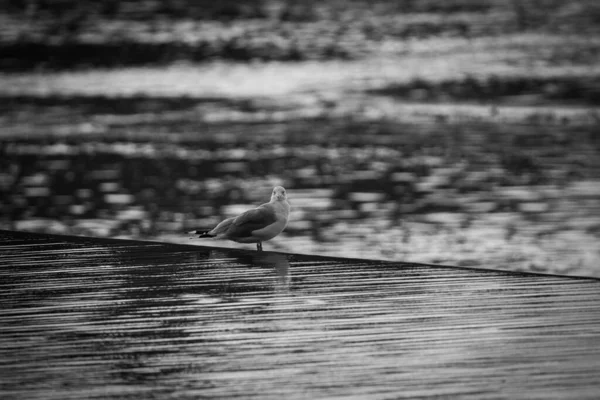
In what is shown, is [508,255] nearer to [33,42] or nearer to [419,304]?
[419,304]

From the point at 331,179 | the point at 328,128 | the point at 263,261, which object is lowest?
the point at 328,128

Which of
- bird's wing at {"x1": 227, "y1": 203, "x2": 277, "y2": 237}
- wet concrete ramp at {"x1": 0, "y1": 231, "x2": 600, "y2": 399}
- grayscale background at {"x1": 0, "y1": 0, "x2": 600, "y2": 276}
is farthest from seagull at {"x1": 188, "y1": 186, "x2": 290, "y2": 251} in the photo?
grayscale background at {"x1": 0, "y1": 0, "x2": 600, "y2": 276}

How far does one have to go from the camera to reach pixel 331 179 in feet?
53.8

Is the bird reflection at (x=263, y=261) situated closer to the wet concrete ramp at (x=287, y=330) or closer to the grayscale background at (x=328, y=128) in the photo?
the wet concrete ramp at (x=287, y=330)

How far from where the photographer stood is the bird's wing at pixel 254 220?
7547 millimetres

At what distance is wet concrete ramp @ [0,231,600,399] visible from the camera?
187 inches

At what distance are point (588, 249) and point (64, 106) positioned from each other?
1688 cm

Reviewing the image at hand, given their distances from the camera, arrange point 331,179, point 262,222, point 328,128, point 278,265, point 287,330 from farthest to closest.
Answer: point 328,128
point 331,179
point 262,222
point 278,265
point 287,330

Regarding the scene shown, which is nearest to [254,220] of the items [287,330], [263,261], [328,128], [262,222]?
[262,222]

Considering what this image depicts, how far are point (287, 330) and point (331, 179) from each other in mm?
10906

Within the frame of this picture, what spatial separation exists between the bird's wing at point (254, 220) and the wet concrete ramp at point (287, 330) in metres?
0.24

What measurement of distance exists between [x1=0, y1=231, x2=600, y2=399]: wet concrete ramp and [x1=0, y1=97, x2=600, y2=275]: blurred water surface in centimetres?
478

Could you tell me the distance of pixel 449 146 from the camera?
1900cm

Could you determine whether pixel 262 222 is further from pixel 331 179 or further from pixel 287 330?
pixel 331 179
